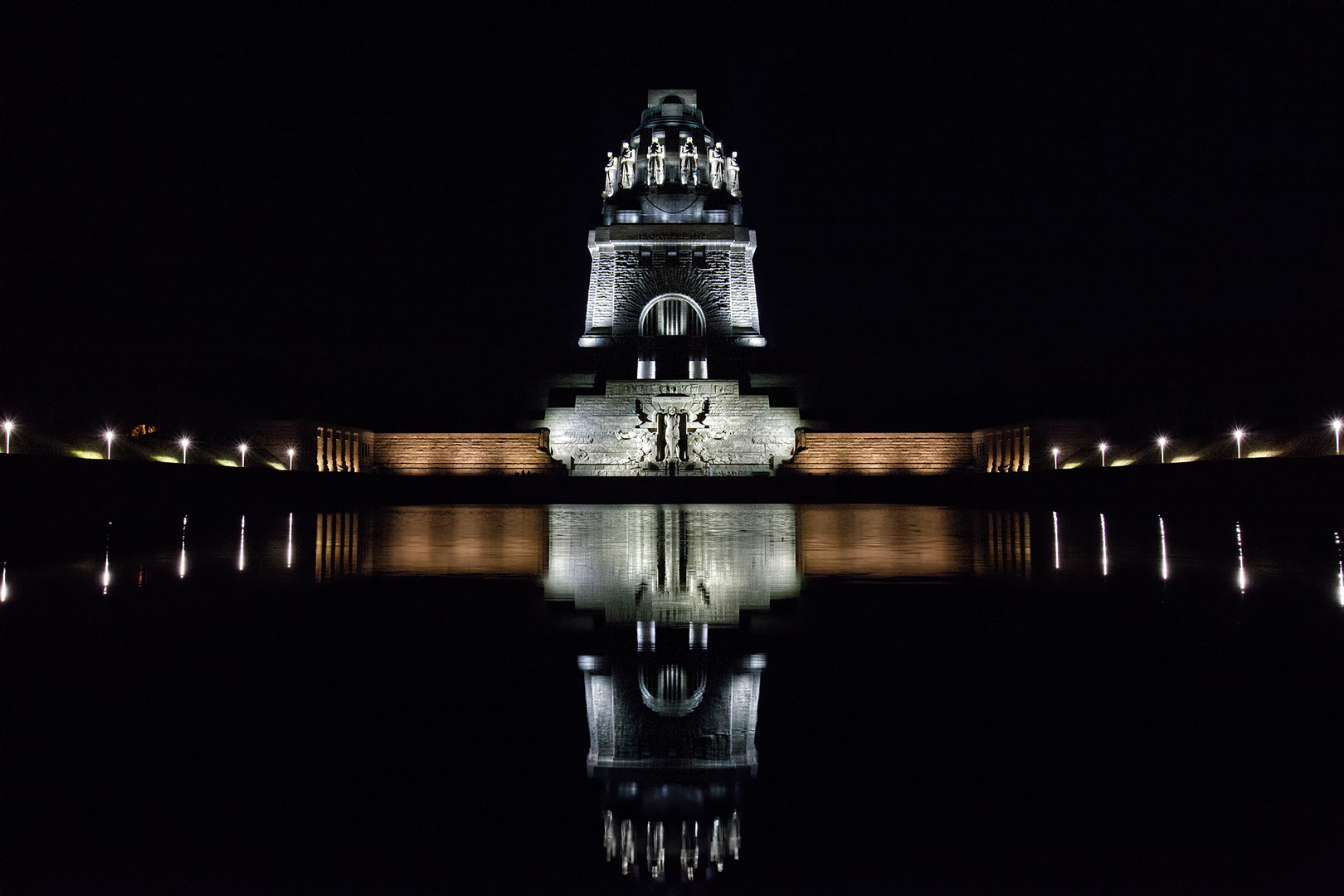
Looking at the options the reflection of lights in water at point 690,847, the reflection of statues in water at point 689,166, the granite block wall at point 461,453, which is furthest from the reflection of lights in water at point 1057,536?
the reflection of statues in water at point 689,166

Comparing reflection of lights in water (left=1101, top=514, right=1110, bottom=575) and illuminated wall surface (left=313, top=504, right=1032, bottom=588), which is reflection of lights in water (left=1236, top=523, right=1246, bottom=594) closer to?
reflection of lights in water (left=1101, top=514, right=1110, bottom=575)

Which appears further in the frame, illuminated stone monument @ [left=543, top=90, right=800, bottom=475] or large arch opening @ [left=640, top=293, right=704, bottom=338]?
large arch opening @ [left=640, top=293, right=704, bottom=338]

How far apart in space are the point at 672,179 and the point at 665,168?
0.51m

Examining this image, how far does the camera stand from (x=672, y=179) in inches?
1403

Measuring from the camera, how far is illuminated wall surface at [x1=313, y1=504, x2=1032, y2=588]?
4.10 metres

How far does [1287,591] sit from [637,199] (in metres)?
33.5

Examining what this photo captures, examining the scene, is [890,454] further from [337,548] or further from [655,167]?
[337,548]

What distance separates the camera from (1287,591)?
400 cm

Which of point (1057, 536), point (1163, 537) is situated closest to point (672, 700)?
point (1057, 536)

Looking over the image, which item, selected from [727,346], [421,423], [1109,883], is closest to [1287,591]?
[1109,883]

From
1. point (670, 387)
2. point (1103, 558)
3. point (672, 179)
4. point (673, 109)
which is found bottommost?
point (1103, 558)

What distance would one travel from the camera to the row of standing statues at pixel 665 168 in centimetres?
3550

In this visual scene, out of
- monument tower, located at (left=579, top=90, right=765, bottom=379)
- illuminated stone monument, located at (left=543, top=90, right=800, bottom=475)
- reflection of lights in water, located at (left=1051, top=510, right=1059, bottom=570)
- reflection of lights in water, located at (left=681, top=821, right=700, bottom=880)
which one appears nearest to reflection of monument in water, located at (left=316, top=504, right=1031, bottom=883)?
reflection of lights in water, located at (left=681, top=821, right=700, bottom=880)

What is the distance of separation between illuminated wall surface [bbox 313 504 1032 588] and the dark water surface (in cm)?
10
